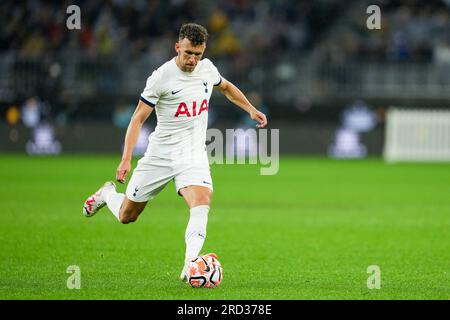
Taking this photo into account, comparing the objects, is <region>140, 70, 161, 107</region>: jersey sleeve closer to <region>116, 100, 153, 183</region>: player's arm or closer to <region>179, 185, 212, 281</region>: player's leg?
<region>116, 100, 153, 183</region>: player's arm

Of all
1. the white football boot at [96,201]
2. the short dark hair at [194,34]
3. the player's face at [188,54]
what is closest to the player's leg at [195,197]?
the player's face at [188,54]

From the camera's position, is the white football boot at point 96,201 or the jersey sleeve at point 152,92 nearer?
the jersey sleeve at point 152,92

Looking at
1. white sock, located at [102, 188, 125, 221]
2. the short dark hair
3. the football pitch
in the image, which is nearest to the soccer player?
the short dark hair

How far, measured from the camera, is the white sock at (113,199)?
9.76 m

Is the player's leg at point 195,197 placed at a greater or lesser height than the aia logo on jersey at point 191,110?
lesser

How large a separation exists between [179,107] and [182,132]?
241mm

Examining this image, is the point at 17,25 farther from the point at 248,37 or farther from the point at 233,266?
the point at 233,266

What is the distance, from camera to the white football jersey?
28.9 feet

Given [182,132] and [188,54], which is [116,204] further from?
[188,54]

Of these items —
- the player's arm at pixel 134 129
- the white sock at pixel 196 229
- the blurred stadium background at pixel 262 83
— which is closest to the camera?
the white sock at pixel 196 229

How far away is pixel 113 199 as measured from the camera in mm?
9930

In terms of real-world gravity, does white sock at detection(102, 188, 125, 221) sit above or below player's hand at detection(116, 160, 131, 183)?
below

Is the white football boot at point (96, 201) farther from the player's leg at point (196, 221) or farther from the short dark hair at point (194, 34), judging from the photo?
the short dark hair at point (194, 34)
